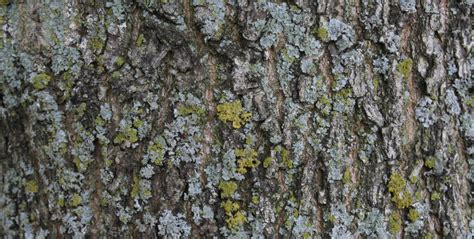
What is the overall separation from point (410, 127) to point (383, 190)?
15cm

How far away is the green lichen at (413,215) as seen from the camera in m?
1.34

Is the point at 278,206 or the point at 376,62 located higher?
the point at 376,62

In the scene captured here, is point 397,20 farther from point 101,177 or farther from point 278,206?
point 101,177

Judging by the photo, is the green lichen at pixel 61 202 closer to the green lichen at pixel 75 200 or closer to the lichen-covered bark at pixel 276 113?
the green lichen at pixel 75 200

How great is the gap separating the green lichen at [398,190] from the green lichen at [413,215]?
23mm

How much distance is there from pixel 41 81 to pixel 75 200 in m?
0.29

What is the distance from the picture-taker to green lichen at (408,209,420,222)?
4.41 feet

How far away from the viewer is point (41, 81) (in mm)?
1413

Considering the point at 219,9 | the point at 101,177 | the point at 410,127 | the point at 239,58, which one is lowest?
the point at 101,177

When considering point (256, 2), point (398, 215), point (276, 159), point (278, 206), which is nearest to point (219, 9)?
point (256, 2)

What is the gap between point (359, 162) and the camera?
134 cm

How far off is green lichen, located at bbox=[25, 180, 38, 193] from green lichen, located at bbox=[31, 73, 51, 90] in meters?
0.25

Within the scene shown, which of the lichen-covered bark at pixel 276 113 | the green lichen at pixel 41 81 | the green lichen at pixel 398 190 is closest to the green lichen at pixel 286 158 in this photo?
the lichen-covered bark at pixel 276 113

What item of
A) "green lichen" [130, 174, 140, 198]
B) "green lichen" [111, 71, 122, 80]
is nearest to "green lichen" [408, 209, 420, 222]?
"green lichen" [130, 174, 140, 198]
